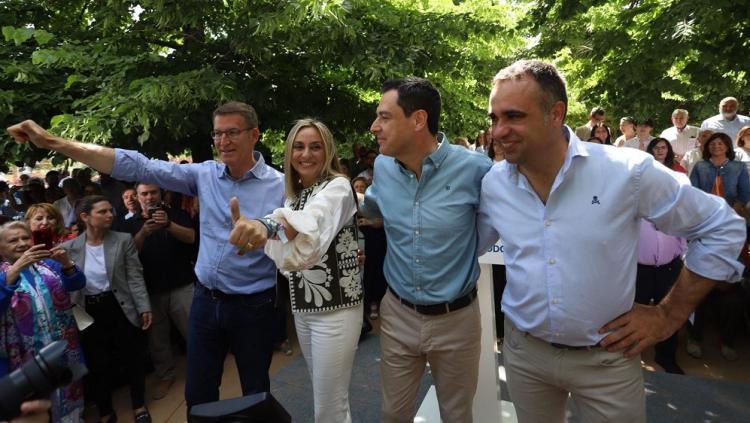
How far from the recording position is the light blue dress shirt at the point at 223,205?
269cm

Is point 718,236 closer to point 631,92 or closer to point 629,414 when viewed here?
point 629,414

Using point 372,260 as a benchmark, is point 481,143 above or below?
above

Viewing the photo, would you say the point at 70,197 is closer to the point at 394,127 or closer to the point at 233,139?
the point at 233,139

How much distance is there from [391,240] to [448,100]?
5.44 m

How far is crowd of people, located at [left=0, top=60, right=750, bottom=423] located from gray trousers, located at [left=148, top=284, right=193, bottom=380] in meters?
0.69

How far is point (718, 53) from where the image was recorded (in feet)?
18.0

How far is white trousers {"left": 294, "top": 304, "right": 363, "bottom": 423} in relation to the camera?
90.6 inches

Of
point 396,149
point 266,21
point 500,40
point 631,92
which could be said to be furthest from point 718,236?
point 500,40

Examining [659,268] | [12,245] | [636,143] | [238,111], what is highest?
[238,111]

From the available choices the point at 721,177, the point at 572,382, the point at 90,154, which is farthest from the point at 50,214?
the point at 721,177

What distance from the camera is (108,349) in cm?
406

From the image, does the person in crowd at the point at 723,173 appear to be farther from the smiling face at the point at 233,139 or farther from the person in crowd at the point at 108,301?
the person in crowd at the point at 108,301

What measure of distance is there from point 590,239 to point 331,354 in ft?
4.10

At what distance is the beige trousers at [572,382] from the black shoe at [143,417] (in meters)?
3.18
